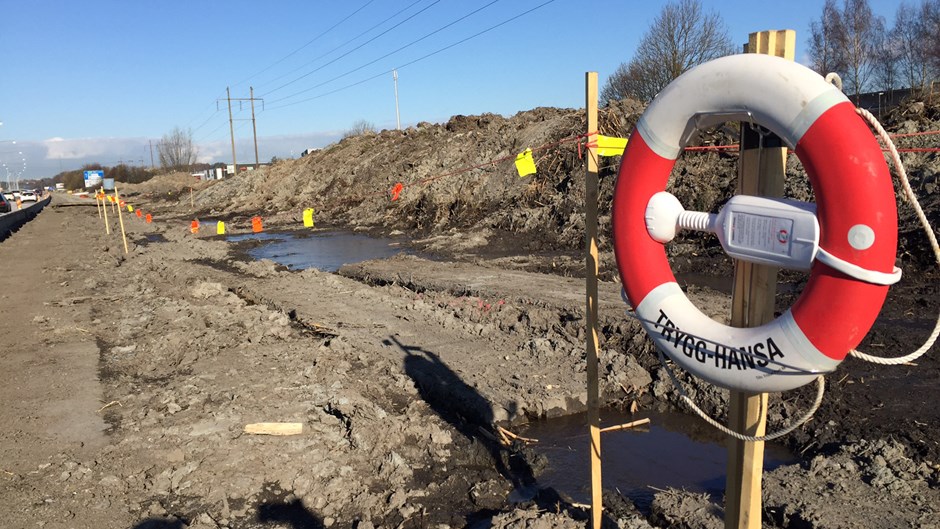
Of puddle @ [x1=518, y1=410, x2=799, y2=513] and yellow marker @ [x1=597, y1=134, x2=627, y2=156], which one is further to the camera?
puddle @ [x1=518, y1=410, x2=799, y2=513]

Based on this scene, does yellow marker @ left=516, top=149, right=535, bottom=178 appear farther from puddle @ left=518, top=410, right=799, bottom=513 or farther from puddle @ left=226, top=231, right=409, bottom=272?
puddle @ left=226, top=231, right=409, bottom=272

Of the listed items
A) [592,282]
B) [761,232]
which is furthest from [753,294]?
[592,282]

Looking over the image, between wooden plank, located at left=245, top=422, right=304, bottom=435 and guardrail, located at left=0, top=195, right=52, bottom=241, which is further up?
guardrail, located at left=0, top=195, right=52, bottom=241

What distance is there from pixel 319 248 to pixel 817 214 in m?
18.1

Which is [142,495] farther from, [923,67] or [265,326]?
[923,67]

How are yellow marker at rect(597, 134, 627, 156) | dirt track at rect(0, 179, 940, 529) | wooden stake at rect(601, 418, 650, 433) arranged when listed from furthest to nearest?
wooden stake at rect(601, 418, 650, 433) → dirt track at rect(0, 179, 940, 529) → yellow marker at rect(597, 134, 627, 156)

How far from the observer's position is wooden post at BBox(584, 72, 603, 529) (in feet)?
11.0

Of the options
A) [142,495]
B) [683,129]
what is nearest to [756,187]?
[683,129]

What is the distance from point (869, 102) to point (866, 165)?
2916cm

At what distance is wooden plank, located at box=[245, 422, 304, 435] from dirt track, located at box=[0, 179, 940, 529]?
93 millimetres

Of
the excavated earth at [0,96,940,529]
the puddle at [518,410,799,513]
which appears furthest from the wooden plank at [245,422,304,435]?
the puddle at [518,410,799,513]

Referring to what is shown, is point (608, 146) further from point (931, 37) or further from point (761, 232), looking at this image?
point (931, 37)

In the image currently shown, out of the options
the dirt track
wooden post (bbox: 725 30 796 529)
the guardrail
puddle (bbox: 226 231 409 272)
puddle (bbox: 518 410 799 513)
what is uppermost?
wooden post (bbox: 725 30 796 529)

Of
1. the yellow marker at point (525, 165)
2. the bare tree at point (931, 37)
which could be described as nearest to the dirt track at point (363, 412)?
the yellow marker at point (525, 165)
